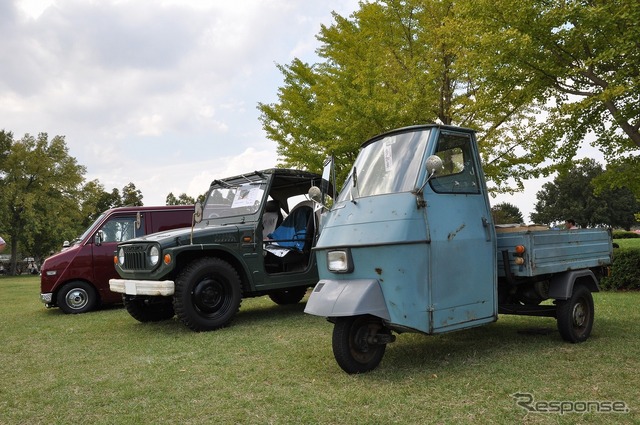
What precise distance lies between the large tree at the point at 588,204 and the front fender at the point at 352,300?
222 feet

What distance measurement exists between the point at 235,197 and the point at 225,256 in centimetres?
134

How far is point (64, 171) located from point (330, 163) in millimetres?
41059

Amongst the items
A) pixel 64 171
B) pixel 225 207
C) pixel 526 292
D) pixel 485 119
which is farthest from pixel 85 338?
pixel 64 171

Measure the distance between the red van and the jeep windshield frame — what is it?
179 cm

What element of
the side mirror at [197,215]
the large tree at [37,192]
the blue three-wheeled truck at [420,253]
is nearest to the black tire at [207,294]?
the side mirror at [197,215]

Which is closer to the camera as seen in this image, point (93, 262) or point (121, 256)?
point (121, 256)

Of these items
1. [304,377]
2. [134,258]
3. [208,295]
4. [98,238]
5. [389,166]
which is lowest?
[304,377]

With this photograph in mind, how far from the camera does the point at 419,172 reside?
488cm

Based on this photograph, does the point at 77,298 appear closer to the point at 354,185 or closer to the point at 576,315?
the point at 354,185

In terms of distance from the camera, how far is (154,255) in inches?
285

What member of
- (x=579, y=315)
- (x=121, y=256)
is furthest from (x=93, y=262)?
(x=579, y=315)

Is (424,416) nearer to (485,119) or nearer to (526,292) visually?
(526,292)

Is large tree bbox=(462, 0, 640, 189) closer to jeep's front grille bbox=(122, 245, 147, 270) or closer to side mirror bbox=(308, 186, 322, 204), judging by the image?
side mirror bbox=(308, 186, 322, 204)

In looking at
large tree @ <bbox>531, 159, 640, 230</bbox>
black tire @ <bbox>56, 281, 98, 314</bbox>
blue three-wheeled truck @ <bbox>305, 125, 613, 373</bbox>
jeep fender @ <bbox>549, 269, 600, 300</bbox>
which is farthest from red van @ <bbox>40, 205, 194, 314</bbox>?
large tree @ <bbox>531, 159, 640, 230</bbox>
